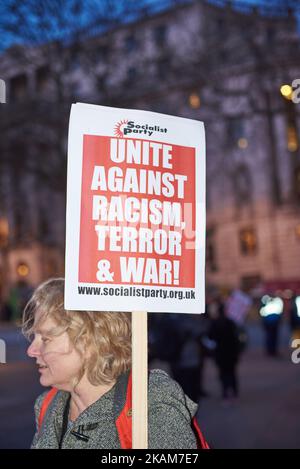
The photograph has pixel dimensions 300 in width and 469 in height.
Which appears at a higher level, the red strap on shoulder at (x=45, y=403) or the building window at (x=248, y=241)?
the building window at (x=248, y=241)

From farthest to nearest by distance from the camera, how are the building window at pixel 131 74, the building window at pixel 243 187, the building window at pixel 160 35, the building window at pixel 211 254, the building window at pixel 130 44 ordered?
the building window at pixel 211 254 < the building window at pixel 243 187 < the building window at pixel 160 35 < the building window at pixel 130 44 < the building window at pixel 131 74

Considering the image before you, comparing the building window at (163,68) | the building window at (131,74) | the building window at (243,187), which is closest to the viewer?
the building window at (163,68)

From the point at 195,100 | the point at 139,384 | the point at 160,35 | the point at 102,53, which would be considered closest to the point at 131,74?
the point at 102,53

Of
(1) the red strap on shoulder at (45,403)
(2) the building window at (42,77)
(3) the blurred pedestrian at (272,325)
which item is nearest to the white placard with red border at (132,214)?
(1) the red strap on shoulder at (45,403)

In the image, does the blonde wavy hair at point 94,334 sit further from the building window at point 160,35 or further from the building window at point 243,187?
the building window at point 243,187

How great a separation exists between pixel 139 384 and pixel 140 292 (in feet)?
1.25

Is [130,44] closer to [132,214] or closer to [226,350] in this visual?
[226,350]

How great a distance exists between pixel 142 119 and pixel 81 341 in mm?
957

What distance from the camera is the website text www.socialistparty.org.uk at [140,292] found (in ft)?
7.89

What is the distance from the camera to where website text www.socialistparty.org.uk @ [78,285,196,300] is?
2.41 metres

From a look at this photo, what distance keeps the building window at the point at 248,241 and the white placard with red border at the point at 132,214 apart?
39.9 m

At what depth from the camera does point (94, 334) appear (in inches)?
101

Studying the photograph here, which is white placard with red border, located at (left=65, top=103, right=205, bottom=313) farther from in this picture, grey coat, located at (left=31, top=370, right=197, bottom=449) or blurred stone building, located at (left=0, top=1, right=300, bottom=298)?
blurred stone building, located at (left=0, top=1, right=300, bottom=298)
